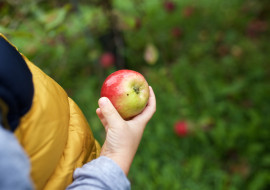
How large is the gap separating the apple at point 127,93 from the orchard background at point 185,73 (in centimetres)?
49

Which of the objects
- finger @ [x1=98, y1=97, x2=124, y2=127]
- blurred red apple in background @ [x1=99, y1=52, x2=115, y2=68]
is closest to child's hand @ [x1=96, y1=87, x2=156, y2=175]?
finger @ [x1=98, y1=97, x2=124, y2=127]

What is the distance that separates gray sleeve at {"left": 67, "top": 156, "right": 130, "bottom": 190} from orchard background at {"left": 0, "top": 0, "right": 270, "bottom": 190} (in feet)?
2.32

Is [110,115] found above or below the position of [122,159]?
above

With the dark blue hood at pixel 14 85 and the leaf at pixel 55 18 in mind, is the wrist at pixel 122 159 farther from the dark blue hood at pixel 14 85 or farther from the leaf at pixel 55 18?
the leaf at pixel 55 18

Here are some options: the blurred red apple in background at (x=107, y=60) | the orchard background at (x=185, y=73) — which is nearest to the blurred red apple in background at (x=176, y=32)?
the orchard background at (x=185, y=73)

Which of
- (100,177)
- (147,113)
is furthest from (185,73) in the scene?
(100,177)

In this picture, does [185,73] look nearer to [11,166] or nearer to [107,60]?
[107,60]

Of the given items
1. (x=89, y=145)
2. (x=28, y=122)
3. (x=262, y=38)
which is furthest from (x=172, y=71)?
(x=28, y=122)

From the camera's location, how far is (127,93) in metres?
0.98

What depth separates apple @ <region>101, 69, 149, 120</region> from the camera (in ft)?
3.19

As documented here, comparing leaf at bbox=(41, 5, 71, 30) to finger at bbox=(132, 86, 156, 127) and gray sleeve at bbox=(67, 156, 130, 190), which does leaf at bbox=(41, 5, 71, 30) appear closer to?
finger at bbox=(132, 86, 156, 127)

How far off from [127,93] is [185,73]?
67.7 inches

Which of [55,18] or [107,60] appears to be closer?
[55,18]

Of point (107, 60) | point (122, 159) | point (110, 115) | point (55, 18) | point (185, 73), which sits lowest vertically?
point (185, 73)
